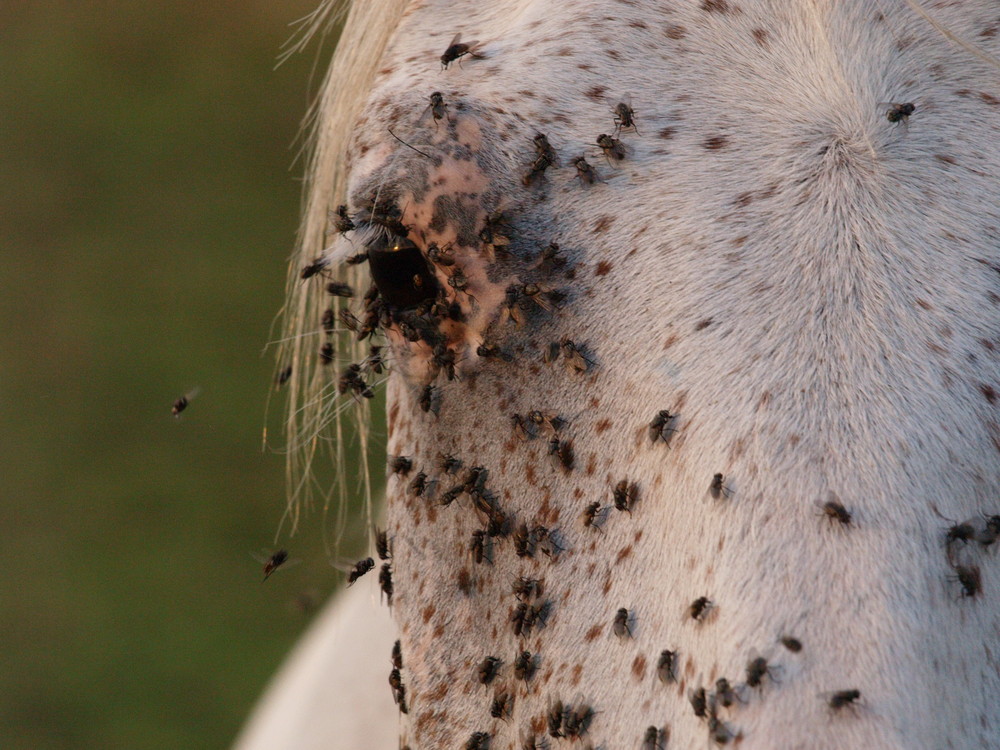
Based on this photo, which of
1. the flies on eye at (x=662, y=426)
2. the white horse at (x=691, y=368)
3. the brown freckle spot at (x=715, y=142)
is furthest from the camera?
the brown freckle spot at (x=715, y=142)


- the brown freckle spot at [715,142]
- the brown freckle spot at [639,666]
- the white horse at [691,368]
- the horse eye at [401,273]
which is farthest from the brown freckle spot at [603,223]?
the brown freckle spot at [639,666]

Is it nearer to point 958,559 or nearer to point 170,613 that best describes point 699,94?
point 958,559

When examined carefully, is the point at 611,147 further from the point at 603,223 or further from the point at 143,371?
the point at 143,371

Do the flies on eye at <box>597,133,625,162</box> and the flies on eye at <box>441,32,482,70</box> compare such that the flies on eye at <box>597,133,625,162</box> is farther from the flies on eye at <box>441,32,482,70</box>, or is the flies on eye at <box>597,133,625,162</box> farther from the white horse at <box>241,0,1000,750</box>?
the flies on eye at <box>441,32,482,70</box>

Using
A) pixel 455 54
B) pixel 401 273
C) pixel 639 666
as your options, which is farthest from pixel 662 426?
pixel 455 54

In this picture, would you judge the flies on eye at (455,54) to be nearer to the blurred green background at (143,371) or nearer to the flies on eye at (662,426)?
the flies on eye at (662,426)
